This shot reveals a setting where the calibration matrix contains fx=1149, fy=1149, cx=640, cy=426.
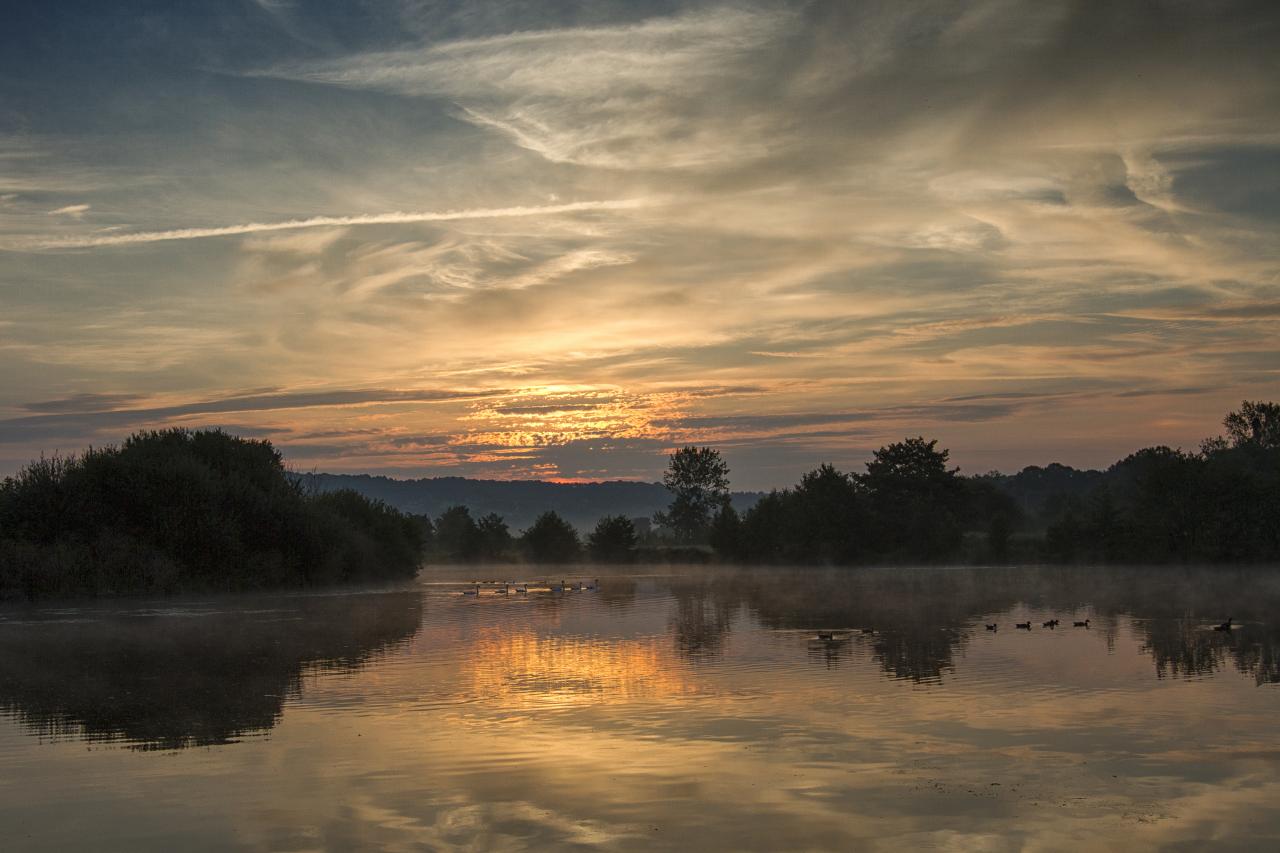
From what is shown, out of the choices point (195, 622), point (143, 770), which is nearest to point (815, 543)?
point (195, 622)

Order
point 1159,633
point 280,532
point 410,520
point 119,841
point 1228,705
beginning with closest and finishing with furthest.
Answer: point 119,841, point 1228,705, point 1159,633, point 280,532, point 410,520

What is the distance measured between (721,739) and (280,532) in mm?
63248

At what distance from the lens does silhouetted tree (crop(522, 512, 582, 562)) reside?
13812 cm

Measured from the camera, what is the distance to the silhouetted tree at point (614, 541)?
13488cm

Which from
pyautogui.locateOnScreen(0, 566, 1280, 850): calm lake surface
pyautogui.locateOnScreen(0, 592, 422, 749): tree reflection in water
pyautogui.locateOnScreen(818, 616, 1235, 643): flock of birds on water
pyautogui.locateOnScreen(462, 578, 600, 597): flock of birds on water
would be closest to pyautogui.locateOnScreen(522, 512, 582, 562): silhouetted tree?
pyautogui.locateOnScreen(462, 578, 600, 597): flock of birds on water

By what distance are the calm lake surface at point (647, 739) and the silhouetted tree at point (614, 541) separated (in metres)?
95.0

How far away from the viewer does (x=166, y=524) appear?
6856 cm

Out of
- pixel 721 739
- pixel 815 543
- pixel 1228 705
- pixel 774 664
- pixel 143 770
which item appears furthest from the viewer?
pixel 815 543

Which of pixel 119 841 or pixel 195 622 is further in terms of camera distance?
pixel 195 622

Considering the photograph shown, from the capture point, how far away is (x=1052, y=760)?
16.2 meters

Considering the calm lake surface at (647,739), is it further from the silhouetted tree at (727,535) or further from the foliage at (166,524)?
the silhouetted tree at (727,535)

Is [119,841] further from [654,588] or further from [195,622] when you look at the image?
[654,588]

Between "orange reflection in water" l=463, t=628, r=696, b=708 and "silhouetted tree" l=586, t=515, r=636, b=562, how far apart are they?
→ 9617cm

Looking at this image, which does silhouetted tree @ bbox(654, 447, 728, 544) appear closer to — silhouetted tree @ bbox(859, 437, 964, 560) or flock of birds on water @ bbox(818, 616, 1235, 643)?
silhouetted tree @ bbox(859, 437, 964, 560)
